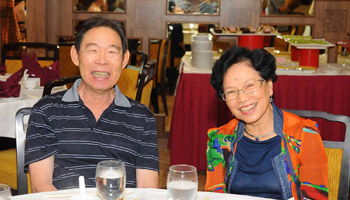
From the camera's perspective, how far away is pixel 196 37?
14.7ft

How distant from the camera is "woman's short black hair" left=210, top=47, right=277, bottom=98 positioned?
2016 millimetres

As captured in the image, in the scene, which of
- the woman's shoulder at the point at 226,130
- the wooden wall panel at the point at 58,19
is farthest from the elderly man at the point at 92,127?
the wooden wall panel at the point at 58,19

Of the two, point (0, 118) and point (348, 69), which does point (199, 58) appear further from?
point (0, 118)

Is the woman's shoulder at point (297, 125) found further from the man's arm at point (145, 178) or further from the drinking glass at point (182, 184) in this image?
the drinking glass at point (182, 184)

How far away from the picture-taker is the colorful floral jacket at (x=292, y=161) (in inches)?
75.4

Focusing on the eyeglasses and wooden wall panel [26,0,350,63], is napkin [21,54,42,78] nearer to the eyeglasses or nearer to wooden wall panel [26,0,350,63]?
wooden wall panel [26,0,350,63]

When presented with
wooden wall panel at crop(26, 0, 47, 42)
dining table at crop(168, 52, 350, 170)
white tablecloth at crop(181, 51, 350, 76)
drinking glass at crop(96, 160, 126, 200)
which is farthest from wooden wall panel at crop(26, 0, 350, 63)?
drinking glass at crop(96, 160, 126, 200)

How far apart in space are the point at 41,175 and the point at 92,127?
0.87ft

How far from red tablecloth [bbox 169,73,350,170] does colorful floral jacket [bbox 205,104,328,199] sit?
2003mm

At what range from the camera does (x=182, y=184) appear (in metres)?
1.37

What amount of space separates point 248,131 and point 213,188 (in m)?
0.26

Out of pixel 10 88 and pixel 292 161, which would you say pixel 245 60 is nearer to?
pixel 292 161

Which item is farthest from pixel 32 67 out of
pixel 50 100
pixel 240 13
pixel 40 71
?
pixel 240 13

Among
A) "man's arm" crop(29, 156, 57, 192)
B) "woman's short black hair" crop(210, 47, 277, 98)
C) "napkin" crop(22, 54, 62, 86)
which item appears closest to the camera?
"man's arm" crop(29, 156, 57, 192)
